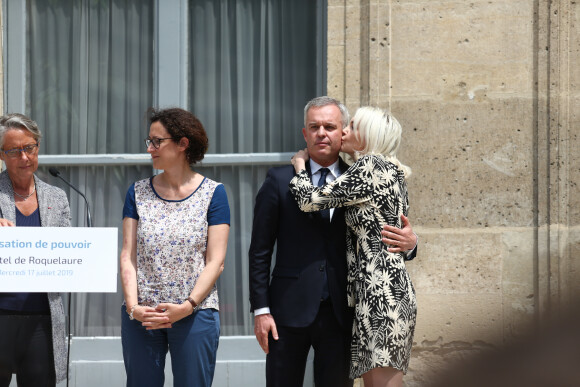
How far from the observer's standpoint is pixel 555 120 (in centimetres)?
506

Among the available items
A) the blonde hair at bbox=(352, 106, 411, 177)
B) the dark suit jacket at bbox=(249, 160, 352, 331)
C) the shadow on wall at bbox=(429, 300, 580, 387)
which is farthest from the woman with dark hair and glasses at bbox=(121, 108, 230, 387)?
the shadow on wall at bbox=(429, 300, 580, 387)

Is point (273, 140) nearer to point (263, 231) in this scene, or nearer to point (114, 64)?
point (114, 64)

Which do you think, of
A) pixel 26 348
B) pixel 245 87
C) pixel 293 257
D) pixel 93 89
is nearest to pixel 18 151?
pixel 26 348

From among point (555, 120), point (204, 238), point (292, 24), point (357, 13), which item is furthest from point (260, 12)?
point (204, 238)

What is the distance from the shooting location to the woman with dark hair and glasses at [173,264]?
346cm

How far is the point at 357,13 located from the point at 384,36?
0.78ft

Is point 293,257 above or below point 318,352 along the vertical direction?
above

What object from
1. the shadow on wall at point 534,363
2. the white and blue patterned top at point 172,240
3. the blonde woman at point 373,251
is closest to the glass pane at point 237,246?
the white and blue patterned top at point 172,240

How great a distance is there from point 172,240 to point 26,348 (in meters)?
0.86

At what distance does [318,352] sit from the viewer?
3.37m

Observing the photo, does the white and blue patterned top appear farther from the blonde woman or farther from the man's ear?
the blonde woman

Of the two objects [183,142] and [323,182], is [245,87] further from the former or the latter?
[323,182]

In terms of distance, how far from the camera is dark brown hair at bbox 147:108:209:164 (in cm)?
365

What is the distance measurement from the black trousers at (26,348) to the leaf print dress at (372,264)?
4.51 feet
